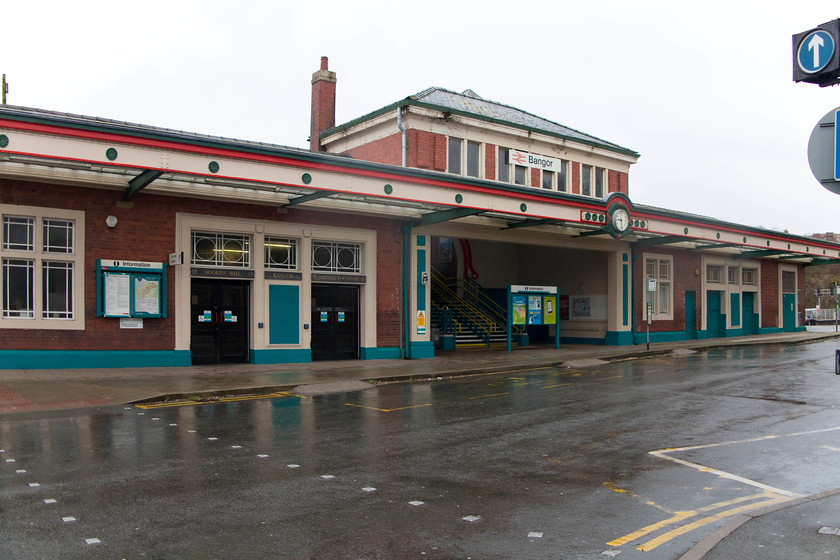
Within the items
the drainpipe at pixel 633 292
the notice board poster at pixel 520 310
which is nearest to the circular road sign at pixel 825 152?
the notice board poster at pixel 520 310

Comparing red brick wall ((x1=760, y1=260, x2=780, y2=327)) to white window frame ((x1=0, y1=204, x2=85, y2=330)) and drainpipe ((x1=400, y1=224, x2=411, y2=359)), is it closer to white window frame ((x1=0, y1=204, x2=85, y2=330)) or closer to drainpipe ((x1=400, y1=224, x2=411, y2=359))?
drainpipe ((x1=400, y1=224, x2=411, y2=359))

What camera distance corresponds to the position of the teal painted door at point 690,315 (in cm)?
3388

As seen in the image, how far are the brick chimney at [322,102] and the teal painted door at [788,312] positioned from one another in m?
27.4

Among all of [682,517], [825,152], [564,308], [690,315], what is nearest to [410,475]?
[682,517]

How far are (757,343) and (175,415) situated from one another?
2723cm

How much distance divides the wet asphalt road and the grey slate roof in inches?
667

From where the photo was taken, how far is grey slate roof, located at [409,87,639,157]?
93.0 ft

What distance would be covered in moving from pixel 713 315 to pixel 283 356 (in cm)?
2383

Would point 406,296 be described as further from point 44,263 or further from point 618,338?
point 618,338

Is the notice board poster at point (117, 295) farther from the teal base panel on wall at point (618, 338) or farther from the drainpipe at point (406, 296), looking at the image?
the teal base panel on wall at point (618, 338)

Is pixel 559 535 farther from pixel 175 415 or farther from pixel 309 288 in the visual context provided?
pixel 309 288

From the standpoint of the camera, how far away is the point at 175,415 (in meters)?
12.0

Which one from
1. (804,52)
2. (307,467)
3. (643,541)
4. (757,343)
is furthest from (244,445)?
(757,343)

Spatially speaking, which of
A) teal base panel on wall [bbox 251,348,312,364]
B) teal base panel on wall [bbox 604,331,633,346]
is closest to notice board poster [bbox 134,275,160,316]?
teal base panel on wall [bbox 251,348,312,364]
